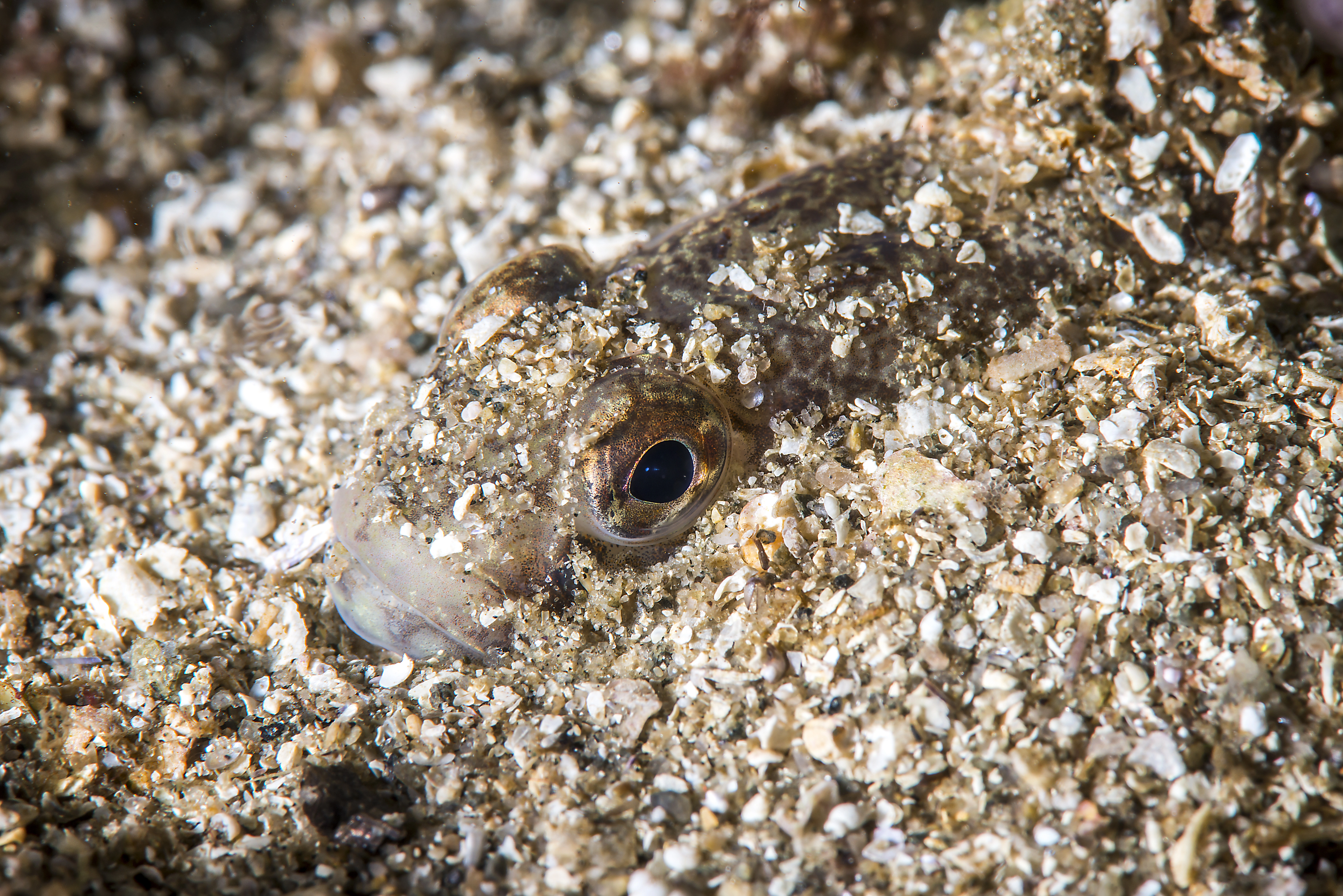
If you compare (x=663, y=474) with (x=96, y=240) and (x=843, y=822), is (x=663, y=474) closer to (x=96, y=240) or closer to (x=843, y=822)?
(x=843, y=822)

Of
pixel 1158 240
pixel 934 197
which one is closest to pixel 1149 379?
pixel 1158 240

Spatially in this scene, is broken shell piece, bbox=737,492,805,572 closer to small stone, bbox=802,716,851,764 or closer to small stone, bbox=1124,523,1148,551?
small stone, bbox=802,716,851,764

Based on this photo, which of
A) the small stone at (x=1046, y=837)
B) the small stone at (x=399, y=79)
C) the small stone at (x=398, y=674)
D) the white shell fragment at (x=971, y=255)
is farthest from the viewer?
the small stone at (x=399, y=79)

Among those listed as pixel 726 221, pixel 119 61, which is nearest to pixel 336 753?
pixel 726 221

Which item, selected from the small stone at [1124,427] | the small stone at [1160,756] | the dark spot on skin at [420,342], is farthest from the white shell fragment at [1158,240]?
the dark spot on skin at [420,342]

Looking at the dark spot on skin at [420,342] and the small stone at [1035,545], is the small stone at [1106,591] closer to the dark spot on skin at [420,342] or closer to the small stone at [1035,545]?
the small stone at [1035,545]

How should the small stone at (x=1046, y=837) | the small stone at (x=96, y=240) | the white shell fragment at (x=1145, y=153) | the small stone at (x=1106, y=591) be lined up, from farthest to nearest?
1. the small stone at (x=96, y=240)
2. the white shell fragment at (x=1145, y=153)
3. the small stone at (x=1106, y=591)
4. the small stone at (x=1046, y=837)

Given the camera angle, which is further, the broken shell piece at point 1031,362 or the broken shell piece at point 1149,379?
the broken shell piece at point 1031,362
